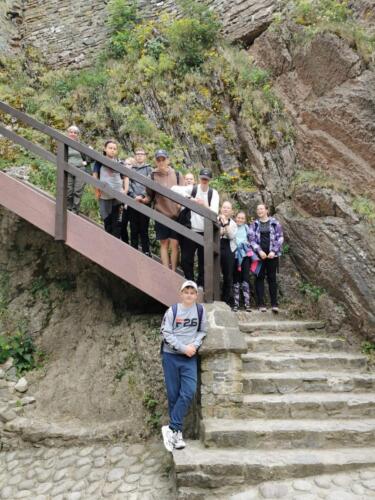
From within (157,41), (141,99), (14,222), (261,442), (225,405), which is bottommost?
(261,442)

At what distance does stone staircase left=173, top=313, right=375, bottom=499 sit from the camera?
12.2 ft

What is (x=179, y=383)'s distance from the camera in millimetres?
4215

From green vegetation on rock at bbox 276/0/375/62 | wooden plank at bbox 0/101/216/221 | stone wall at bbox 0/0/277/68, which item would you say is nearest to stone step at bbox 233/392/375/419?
wooden plank at bbox 0/101/216/221

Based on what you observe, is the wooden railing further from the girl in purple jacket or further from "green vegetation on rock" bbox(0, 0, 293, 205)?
"green vegetation on rock" bbox(0, 0, 293, 205)

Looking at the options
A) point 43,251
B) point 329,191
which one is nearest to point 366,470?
point 329,191

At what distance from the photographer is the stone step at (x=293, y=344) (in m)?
5.30

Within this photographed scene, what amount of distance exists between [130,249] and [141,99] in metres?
5.91

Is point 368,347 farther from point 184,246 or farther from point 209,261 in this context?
point 184,246

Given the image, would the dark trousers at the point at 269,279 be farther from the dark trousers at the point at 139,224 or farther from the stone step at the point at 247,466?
the stone step at the point at 247,466

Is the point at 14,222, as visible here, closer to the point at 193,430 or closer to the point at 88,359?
the point at 88,359

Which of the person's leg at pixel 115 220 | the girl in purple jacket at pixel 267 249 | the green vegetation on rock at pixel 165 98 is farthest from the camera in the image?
the green vegetation on rock at pixel 165 98

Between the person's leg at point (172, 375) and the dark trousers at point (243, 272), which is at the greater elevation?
the dark trousers at point (243, 272)

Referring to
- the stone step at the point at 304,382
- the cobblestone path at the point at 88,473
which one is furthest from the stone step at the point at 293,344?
the cobblestone path at the point at 88,473

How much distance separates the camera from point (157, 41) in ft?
36.1
